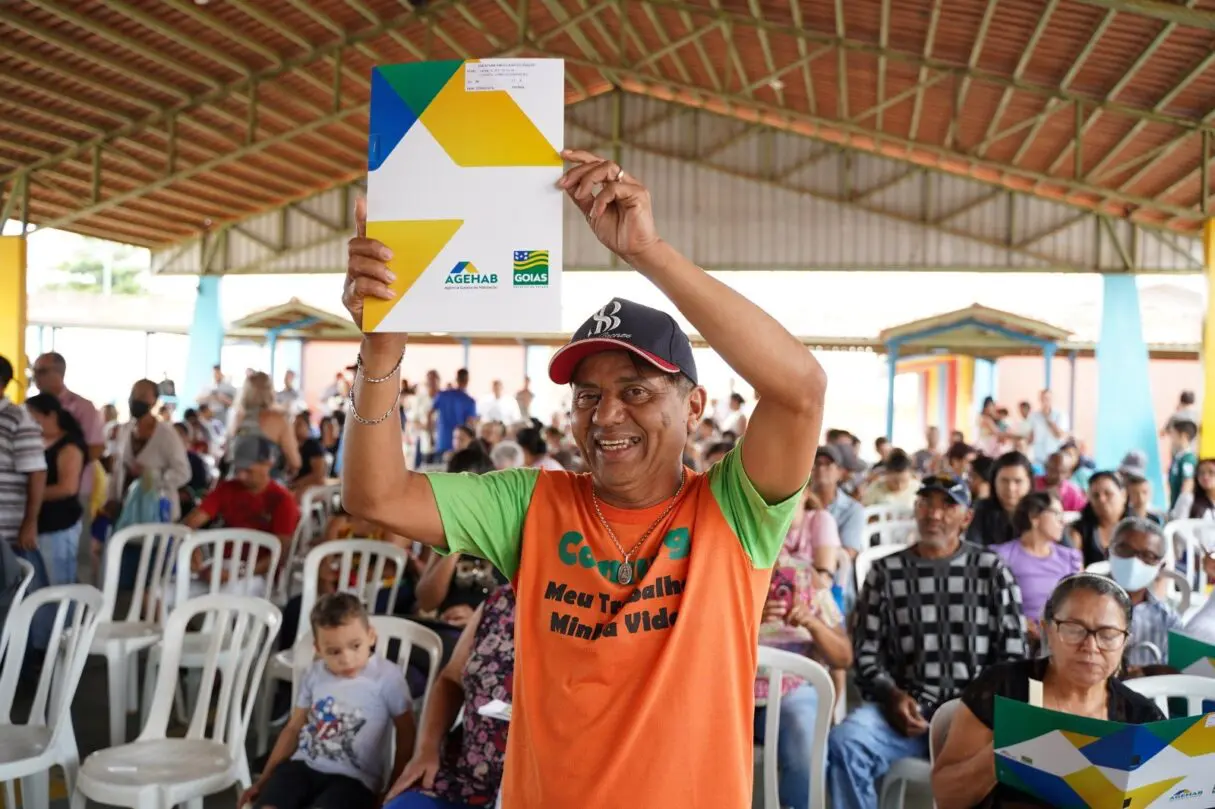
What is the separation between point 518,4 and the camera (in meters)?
10.9

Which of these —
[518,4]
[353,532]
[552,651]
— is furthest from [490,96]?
[518,4]

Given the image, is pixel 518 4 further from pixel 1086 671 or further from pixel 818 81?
pixel 1086 671

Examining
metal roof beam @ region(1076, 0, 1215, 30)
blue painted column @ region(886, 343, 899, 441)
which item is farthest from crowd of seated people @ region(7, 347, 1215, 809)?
blue painted column @ region(886, 343, 899, 441)

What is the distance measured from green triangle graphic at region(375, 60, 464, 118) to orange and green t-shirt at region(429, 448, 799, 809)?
1.59ft

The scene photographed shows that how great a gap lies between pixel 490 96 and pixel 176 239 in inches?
658

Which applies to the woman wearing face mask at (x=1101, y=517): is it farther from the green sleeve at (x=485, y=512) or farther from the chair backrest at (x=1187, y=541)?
the green sleeve at (x=485, y=512)

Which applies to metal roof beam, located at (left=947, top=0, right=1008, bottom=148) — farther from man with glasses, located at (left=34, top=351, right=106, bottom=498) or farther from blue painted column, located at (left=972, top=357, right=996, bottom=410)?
man with glasses, located at (left=34, top=351, right=106, bottom=498)

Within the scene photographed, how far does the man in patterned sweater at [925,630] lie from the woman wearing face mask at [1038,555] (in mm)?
863

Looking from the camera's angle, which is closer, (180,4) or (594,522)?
(594,522)

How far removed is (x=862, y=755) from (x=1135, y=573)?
57.0 inches

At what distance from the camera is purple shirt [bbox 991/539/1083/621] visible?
13.4 ft

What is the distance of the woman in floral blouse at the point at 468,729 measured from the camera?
253 cm

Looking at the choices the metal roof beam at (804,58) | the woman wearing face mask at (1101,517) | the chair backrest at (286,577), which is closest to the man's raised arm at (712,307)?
the chair backrest at (286,577)

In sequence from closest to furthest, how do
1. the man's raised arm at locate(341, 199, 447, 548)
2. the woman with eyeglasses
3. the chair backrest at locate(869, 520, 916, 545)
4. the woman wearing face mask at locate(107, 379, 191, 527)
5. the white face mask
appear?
the man's raised arm at locate(341, 199, 447, 548) → the woman with eyeglasses → the white face mask → the chair backrest at locate(869, 520, 916, 545) → the woman wearing face mask at locate(107, 379, 191, 527)
